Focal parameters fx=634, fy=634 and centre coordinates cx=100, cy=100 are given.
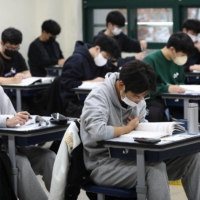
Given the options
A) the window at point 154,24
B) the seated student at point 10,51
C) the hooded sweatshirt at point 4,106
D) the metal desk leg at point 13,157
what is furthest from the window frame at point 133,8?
the metal desk leg at point 13,157

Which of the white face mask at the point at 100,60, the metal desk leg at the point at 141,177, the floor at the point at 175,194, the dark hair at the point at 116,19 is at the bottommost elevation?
the floor at the point at 175,194

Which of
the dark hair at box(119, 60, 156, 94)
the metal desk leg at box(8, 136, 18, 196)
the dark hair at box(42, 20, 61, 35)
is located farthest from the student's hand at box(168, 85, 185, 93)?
the dark hair at box(42, 20, 61, 35)

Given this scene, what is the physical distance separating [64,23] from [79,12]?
0.29m

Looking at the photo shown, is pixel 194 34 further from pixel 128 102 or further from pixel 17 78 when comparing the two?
pixel 128 102

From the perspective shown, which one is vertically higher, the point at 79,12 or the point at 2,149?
the point at 79,12

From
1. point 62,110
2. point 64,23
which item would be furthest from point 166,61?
point 64,23

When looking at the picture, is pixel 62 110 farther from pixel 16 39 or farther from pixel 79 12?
pixel 79 12

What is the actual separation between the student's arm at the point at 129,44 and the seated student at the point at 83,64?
210 centimetres

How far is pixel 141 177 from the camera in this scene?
11.1 feet

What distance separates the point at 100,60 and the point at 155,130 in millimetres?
2385

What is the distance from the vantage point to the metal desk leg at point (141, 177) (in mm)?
3355

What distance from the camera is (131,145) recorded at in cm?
332

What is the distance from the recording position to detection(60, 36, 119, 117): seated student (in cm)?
585

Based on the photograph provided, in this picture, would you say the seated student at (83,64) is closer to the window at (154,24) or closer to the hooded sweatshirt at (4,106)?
the hooded sweatshirt at (4,106)
